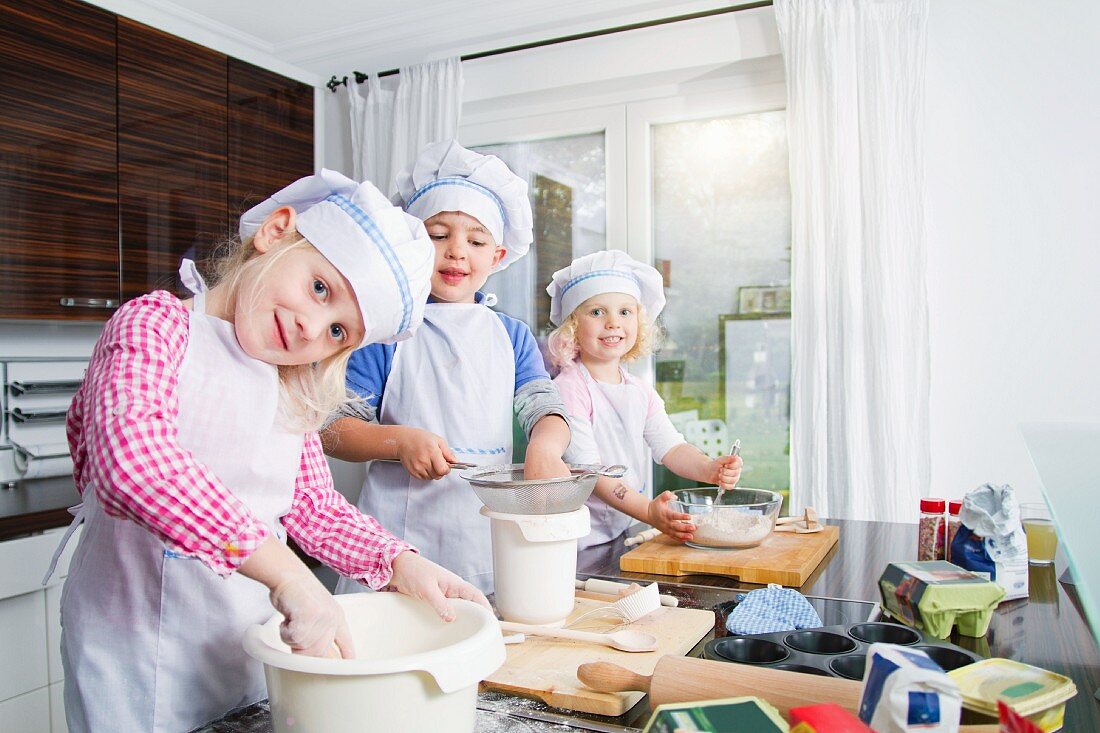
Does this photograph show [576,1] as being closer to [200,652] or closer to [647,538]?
[647,538]

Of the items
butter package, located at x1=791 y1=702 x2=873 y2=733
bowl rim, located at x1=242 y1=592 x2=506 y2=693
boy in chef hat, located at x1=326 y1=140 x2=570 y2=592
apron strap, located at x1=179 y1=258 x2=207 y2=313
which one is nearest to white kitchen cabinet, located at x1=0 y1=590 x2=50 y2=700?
boy in chef hat, located at x1=326 y1=140 x2=570 y2=592

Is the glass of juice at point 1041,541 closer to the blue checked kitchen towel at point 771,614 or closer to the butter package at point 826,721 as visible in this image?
the blue checked kitchen towel at point 771,614

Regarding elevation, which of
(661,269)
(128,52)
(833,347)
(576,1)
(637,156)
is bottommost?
(833,347)

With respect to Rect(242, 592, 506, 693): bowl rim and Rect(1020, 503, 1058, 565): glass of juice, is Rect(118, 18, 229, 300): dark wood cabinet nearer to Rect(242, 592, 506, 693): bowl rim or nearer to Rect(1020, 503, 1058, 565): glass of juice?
Rect(242, 592, 506, 693): bowl rim

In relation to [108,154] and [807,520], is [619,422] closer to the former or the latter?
[807,520]

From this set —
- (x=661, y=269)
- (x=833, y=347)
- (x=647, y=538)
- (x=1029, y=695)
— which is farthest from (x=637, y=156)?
(x=1029, y=695)

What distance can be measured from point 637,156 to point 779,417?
111cm

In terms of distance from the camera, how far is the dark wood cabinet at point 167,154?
2924mm

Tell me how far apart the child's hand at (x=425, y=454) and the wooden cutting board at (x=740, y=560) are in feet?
1.21

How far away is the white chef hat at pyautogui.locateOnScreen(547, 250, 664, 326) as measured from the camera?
7.15 feet

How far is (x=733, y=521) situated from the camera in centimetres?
152

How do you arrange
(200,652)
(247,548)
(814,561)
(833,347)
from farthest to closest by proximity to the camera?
(833,347) < (814,561) < (200,652) < (247,548)

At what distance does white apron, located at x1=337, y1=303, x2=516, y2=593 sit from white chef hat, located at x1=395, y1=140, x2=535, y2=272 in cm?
19

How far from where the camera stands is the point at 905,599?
1064mm
